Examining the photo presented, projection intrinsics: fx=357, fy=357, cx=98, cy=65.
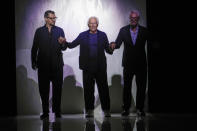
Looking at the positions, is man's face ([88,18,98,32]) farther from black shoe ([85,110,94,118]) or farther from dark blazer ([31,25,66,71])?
black shoe ([85,110,94,118])

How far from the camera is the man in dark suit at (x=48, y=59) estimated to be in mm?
7164

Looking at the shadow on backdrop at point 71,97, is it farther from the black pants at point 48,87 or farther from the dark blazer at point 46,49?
the dark blazer at point 46,49

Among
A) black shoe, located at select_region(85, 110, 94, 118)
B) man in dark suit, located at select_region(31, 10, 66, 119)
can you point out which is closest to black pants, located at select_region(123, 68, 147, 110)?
black shoe, located at select_region(85, 110, 94, 118)

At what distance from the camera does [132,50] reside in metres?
7.32

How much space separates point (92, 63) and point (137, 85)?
102 centimetres

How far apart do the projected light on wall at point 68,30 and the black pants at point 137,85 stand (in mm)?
170

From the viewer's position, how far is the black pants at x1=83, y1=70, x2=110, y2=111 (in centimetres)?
724

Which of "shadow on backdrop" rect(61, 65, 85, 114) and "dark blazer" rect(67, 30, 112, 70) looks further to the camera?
"shadow on backdrop" rect(61, 65, 85, 114)

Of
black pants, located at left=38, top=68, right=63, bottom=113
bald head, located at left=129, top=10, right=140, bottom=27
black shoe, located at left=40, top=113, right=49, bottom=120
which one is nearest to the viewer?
black shoe, located at left=40, top=113, right=49, bottom=120

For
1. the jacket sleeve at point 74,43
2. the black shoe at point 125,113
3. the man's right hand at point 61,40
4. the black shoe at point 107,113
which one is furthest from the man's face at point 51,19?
the black shoe at point 125,113

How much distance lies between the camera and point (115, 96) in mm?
7449

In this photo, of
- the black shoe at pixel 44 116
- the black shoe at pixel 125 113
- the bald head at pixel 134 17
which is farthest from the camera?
the bald head at pixel 134 17

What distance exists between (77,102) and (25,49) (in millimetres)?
1545
